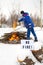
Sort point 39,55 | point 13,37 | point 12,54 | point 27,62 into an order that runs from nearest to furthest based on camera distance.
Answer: point 27,62
point 39,55
point 12,54
point 13,37

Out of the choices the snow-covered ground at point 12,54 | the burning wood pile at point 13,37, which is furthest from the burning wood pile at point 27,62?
the burning wood pile at point 13,37

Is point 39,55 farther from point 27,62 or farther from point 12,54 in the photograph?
point 12,54

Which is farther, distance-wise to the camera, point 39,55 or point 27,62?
point 39,55

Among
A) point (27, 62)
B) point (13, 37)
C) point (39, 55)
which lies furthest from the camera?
point (13, 37)

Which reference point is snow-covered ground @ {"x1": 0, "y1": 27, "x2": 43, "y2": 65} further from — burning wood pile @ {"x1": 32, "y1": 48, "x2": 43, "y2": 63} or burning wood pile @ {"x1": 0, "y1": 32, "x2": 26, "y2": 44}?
burning wood pile @ {"x1": 0, "y1": 32, "x2": 26, "y2": 44}

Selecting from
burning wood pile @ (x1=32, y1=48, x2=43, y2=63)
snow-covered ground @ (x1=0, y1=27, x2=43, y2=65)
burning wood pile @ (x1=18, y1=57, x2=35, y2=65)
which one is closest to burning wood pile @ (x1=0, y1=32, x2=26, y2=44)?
snow-covered ground @ (x1=0, y1=27, x2=43, y2=65)

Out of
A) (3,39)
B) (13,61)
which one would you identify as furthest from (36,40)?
(13,61)

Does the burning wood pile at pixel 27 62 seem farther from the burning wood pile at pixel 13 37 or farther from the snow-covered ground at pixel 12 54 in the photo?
the burning wood pile at pixel 13 37

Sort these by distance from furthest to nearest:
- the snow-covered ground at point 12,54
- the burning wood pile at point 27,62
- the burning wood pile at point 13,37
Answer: the burning wood pile at point 13,37
the snow-covered ground at point 12,54
the burning wood pile at point 27,62

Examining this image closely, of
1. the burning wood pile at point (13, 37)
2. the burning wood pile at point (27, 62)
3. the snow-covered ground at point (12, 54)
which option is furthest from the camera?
the burning wood pile at point (13, 37)

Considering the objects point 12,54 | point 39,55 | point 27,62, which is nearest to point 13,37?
point 12,54

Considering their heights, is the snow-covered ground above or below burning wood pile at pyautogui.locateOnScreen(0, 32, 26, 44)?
below

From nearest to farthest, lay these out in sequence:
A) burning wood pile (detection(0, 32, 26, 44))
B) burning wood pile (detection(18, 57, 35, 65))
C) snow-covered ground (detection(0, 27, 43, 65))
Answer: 1. burning wood pile (detection(18, 57, 35, 65))
2. snow-covered ground (detection(0, 27, 43, 65))
3. burning wood pile (detection(0, 32, 26, 44))

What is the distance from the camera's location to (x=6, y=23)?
5.27 m
